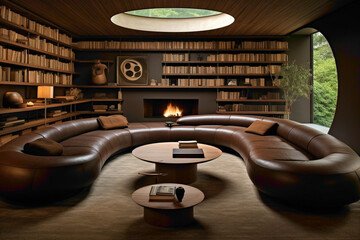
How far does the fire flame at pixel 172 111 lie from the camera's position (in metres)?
8.57

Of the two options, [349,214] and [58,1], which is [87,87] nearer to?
[58,1]

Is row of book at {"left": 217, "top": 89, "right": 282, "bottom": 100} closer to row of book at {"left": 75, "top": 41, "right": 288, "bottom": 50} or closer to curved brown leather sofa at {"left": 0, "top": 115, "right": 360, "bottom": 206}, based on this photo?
row of book at {"left": 75, "top": 41, "right": 288, "bottom": 50}

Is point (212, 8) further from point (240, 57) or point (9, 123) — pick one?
point (9, 123)

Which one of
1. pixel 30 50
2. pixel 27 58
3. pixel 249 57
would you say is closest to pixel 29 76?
pixel 27 58

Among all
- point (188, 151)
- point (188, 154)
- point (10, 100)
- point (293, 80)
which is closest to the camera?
point (188, 154)

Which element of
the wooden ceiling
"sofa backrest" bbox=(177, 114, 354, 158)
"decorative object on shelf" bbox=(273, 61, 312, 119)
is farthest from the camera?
"decorative object on shelf" bbox=(273, 61, 312, 119)

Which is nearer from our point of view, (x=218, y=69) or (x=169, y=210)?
(x=169, y=210)

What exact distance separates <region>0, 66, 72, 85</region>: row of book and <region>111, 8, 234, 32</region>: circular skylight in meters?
2.08

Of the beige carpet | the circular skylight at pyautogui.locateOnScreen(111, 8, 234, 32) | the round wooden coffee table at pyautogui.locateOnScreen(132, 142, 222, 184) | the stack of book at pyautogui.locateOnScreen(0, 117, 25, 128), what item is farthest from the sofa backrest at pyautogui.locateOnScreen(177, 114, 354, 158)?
the stack of book at pyautogui.locateOnScreen(0, 117, 25, 128)

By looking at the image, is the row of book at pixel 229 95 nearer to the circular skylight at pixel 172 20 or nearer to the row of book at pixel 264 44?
the row of book at pixel 264 44

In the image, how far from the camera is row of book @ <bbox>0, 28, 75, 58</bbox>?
4.82m

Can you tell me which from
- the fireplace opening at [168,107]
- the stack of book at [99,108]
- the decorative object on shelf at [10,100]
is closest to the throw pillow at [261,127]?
the fireplace opening at [168,107]

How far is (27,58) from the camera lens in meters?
5.46

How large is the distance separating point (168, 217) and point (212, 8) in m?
4.20
